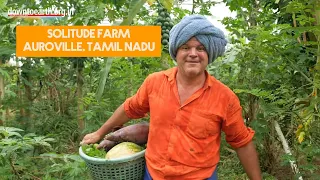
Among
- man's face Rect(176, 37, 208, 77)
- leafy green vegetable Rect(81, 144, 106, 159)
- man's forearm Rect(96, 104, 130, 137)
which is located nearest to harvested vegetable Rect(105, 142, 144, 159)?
leafy green vegetable Rect(81, 144, 106, 159)

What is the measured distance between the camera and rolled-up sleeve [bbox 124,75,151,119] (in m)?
1.96

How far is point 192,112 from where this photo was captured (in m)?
1.77

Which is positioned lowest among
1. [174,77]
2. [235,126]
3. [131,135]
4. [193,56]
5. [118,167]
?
[118,167]

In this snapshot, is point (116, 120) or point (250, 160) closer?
point (250, 160)

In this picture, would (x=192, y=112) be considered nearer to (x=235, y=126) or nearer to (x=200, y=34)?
(x=235, y=126)

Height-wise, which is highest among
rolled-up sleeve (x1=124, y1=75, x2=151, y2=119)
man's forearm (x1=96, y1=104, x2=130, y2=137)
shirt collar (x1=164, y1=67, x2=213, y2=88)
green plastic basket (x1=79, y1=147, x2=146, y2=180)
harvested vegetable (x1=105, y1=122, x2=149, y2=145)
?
shirt collar (x1=164, y1=67, x2=213, y2=88)

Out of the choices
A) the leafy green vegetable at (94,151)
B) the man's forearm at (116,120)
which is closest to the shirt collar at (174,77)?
the man's forearm at (116,120)

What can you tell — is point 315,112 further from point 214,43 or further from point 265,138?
point 265,138

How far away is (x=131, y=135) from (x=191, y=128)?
41 centimetres
